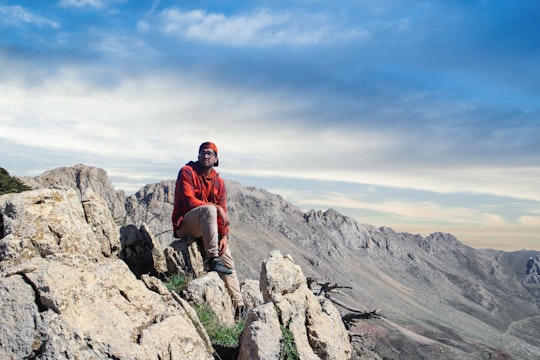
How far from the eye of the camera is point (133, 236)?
1017 cm

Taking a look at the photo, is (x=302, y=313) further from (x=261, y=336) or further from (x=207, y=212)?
(x=207, y=212)

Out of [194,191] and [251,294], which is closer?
[194,191]

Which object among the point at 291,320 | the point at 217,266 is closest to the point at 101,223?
the point at 217,266

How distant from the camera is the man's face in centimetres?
1042

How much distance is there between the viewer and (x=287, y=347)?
687cm

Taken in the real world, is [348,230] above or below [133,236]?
below

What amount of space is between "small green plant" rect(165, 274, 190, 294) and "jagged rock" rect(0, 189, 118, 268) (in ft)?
6.61

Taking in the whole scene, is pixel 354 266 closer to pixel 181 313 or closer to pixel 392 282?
pixel 392 282

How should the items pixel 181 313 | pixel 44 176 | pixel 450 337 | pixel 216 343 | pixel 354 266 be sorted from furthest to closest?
pixel 354 266 < pixel 450 337 < pixel 44 176 < pixel 216 343 < pixel 181 313

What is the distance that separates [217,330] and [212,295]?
1.34m

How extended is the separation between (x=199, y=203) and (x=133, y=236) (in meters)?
1.62

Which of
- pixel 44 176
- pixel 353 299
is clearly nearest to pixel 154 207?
pixel 44 176

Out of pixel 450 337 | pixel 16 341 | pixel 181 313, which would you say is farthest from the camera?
pixel 450 337

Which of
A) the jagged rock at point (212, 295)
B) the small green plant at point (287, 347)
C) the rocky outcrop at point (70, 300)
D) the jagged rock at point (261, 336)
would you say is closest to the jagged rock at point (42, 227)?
the rocky outcrop at point (70, 300)
